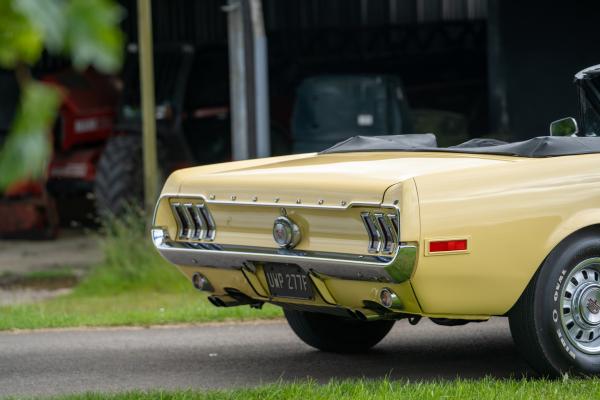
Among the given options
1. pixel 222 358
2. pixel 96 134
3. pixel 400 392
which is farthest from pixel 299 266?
pixel 96 134

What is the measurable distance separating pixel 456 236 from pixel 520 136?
1059 cm

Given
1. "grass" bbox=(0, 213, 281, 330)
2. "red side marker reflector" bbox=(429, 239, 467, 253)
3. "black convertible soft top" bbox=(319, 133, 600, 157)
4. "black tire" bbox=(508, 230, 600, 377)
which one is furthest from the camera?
"grass" bbox=(0, 213, 281, 330)

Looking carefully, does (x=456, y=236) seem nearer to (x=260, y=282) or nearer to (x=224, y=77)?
(x=260, y=282)

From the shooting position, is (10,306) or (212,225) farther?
(10,306)

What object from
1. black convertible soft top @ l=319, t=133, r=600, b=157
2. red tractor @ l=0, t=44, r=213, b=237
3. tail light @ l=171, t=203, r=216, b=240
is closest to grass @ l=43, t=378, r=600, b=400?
tail light @ l=171, t=203, r=216, b=240

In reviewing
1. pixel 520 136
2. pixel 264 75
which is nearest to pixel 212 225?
pixel 264 75

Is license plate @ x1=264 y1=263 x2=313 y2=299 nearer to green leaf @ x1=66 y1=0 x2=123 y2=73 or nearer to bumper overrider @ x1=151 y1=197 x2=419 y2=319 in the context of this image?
bumper overrider @ x1=151 y1=197 x2=419 y2=319

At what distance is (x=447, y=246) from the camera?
6043mm

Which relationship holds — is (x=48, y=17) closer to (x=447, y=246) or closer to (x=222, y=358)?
(x=447, y=246)

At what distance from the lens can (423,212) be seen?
19.7 ft

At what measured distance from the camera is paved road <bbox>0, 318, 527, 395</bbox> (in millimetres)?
7211

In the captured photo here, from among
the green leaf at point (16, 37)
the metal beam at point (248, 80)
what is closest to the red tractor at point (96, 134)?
the metal beam at point (248, 80)

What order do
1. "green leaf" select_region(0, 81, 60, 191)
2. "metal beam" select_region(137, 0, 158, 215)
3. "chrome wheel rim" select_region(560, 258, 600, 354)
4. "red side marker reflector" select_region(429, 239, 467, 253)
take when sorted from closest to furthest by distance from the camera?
→ 1. "green leaf" select_region(0, 81, 60, 191)
2. "red side marker reflector" select_region(429, 239, 467, 253)
3. "chrome wheel rim" select_region(560, 258, 600, 354)
4. "metal beam" select_region(137, 0, 158, 215)

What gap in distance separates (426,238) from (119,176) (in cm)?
970
